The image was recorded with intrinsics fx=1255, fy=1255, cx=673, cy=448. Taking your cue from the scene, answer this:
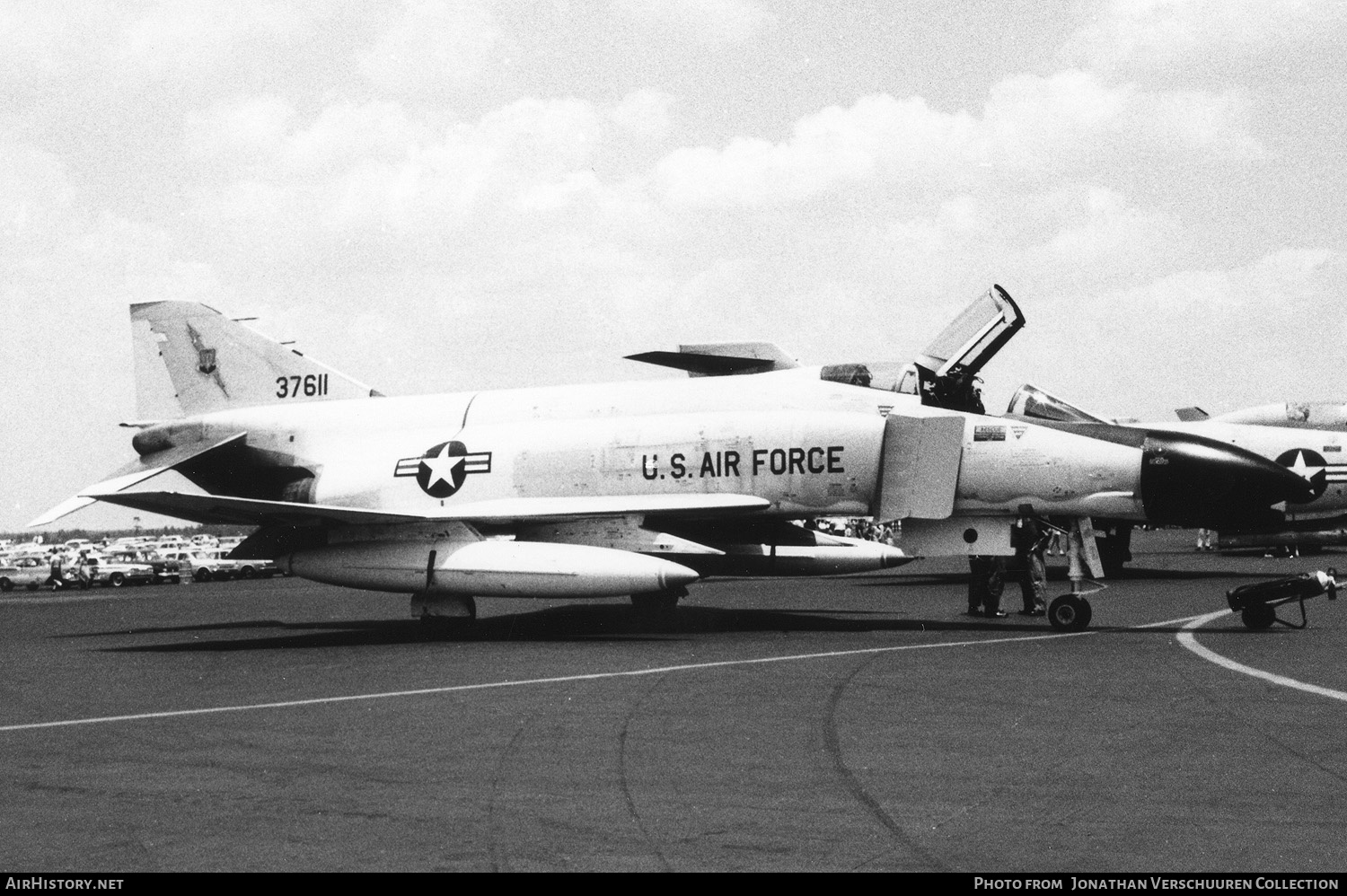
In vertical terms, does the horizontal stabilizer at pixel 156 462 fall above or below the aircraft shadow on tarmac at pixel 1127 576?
above

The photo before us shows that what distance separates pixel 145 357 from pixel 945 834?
18.0 meters

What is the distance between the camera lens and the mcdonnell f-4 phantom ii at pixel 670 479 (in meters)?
14.7

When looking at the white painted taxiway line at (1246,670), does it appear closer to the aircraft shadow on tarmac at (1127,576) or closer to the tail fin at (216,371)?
the aircraft shadow on tarmac at (1127,576)

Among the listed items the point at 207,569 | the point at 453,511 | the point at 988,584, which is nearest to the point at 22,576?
the point at 207,569

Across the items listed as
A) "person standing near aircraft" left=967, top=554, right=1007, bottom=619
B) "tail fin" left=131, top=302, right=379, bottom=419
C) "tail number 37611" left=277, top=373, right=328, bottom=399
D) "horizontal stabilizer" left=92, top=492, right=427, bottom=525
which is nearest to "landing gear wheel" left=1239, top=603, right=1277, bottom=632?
"person standing near aircraft" left=967, top=554, right=1007, bottom=619

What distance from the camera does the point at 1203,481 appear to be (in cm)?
1464

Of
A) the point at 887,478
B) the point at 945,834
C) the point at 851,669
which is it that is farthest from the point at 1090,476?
the point at 945,834

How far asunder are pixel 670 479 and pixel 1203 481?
250 inches

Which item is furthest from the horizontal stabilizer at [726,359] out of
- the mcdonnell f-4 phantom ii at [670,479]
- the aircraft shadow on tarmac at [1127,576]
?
the aircraft shadow on tarmac at [1127,576]

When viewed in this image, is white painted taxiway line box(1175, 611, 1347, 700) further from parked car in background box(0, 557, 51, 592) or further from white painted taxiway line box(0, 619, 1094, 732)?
parked car in background box(0, 557, 51, 592)

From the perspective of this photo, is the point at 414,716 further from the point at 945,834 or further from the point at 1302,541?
the point at 1302,541

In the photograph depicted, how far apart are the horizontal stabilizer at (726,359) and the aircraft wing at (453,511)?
3.39m

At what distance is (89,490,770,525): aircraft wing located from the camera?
48.9ft
